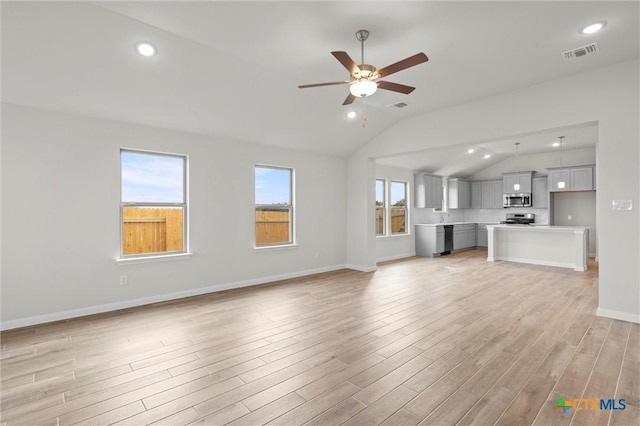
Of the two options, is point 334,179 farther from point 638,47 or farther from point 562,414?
point 562,414

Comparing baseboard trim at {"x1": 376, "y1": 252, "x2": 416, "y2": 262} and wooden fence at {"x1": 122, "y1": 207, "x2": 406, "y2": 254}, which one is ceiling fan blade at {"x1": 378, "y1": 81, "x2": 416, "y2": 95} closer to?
wooden fence at {"x1": 122, "y1": 207, "x2": 406, "y2": 254}

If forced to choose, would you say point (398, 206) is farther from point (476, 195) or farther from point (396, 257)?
point (476, 195)

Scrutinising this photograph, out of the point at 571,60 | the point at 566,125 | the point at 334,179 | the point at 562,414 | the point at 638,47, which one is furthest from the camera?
the point at 334,179

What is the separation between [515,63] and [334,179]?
3.92 meters

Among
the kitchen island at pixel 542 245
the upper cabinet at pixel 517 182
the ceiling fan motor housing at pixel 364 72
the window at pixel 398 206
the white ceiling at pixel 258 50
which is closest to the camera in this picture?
the white ceiling at pixel 258 50

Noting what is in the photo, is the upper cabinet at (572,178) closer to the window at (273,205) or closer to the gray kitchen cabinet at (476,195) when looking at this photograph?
the gray kitchen cabinet at (476,195)

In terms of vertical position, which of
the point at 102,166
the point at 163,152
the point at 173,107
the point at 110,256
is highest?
the point at 173,107

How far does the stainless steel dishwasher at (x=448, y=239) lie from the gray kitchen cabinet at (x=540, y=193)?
263 centimetres

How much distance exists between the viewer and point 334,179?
6.90 meters

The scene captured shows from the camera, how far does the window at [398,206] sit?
28.5 ft

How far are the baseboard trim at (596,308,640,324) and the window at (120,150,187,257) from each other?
5716 millimetres

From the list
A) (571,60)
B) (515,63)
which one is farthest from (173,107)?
(571,60)

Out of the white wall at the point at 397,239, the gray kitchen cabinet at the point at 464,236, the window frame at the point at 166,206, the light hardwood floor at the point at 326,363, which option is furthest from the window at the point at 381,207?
the window frame at the point at 166,206

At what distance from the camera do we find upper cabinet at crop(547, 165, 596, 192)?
323 inches
